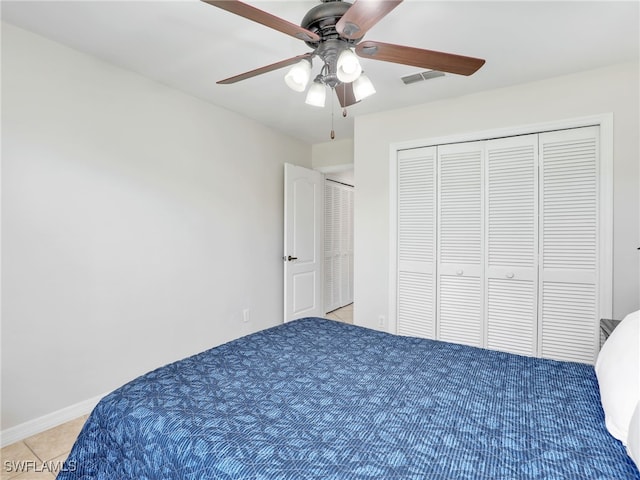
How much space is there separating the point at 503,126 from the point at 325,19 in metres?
1.98

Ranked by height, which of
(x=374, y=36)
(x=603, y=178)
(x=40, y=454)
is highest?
(x=374, y=36)

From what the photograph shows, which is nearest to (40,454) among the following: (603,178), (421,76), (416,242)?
(416,242)

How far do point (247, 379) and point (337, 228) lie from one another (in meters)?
3.96

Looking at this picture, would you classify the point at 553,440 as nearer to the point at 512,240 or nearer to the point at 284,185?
the point at 512,240

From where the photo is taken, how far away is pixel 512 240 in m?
2.79

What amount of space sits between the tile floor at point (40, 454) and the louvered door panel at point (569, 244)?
332 centimetres

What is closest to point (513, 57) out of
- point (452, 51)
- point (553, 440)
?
point (452, 51)

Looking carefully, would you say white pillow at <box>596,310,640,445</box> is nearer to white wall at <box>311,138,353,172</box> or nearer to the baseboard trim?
the baseboard trim

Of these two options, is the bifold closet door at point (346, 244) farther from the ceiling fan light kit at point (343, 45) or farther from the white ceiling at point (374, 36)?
the ceiling fan light kit at point (343, 45)

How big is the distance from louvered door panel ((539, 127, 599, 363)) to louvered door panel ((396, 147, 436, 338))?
86 centimetres

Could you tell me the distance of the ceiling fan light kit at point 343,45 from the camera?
124 cm

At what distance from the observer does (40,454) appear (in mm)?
1938

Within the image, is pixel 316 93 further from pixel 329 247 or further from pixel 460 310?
pixel 329 247

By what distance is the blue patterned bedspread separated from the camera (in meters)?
0.88
